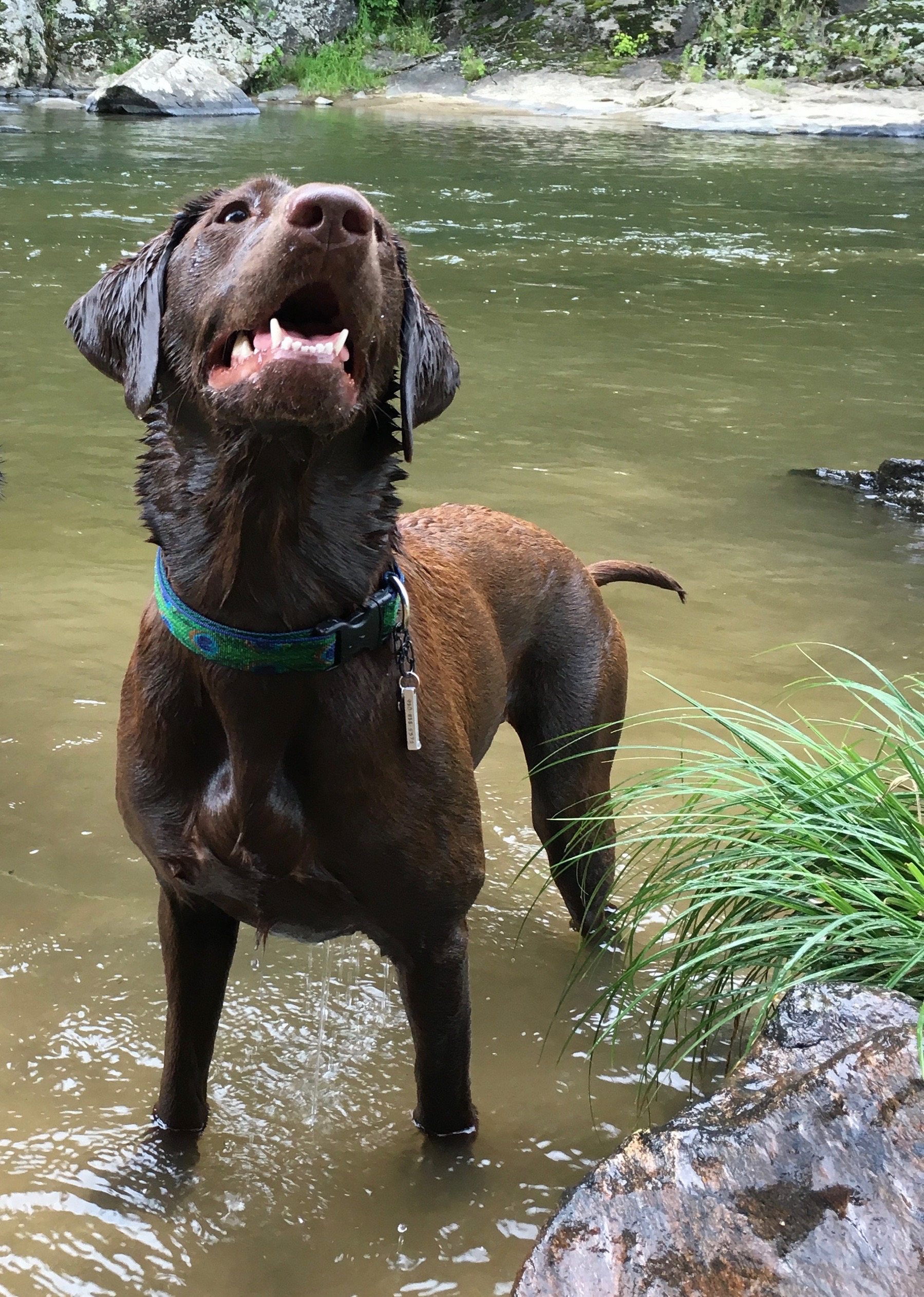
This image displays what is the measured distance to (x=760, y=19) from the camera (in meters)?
29.0

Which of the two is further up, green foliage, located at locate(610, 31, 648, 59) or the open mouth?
green foliage, located at locate(610, 31, 648, 59)

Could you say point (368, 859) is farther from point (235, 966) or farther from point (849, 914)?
point (235, 966)

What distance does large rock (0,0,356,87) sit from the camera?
2681 centimetres

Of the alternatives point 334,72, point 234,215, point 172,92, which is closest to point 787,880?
point 234,215

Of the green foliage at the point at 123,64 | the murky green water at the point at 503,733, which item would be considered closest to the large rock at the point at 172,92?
the green foliage at the point at 123,64

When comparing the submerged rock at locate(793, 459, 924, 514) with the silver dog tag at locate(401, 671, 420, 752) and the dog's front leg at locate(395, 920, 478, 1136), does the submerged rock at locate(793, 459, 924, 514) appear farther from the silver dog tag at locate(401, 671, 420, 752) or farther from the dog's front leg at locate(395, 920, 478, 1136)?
the silver dog tag at locate(401, 671, 420, 752)

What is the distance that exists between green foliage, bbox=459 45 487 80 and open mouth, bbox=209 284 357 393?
1153 inches

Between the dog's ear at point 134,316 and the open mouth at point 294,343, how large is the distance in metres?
0.16

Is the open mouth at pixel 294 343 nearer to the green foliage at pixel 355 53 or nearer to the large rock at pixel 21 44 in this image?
the large rock at pixel 21 44

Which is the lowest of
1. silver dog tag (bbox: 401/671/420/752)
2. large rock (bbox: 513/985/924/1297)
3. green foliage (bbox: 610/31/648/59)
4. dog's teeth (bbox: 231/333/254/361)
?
large rock (bbox: 513/985/924/1297)

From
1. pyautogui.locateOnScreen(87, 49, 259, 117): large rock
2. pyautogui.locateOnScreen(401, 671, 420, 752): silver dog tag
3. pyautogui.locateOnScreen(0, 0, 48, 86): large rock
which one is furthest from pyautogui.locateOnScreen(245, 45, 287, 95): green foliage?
pyautogui.locateOnScreen(401, 671, 420, 752): silver dog tag

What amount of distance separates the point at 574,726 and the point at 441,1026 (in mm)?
990

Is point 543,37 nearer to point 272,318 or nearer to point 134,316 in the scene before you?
point 134,316

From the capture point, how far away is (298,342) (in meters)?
2.02
